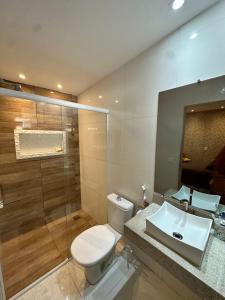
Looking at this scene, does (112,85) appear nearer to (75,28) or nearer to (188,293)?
(75,28)

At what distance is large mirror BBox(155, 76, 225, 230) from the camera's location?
1069mm

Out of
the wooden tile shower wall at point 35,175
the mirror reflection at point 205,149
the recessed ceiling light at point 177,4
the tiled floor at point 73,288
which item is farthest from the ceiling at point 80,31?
the tiled floor at point 73,288

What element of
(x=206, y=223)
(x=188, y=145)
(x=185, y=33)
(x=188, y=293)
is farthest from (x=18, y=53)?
(x=188, y=293)

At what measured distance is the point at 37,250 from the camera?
195cm

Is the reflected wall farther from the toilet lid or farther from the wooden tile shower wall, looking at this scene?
the wooden tile shower wall

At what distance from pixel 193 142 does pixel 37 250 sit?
97.7 inches

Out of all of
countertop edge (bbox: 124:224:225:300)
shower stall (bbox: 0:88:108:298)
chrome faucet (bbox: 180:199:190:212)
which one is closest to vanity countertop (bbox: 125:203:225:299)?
countertop edge (bbox: 124:224:225:300)

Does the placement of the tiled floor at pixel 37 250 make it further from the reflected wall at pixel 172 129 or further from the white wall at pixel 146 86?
the reflected wall at pixel 172 129

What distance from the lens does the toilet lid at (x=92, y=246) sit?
1.36 meters

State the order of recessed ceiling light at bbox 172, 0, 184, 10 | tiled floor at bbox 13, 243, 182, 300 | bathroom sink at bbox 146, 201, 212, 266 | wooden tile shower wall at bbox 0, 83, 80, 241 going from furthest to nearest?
1. wooden tile shower wall at bbox 0, 83, 80, 241
2. tiled floor at bbox 13, 243, 182, 300
3. recessed ceiling light at bbox 172, 0, 184, 10
4. bathroom sink at bbox 146, 201, 212, 266

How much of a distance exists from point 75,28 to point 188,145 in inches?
56.7

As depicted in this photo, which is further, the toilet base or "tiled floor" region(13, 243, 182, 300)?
the toilet base

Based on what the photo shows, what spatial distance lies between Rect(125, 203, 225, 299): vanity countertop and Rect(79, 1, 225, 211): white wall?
650mm

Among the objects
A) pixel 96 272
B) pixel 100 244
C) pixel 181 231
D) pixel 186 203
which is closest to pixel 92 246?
pixel 100 244
